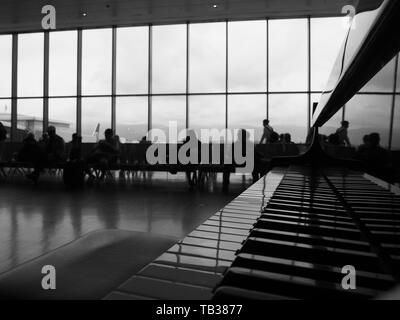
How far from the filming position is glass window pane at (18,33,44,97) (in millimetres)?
12859

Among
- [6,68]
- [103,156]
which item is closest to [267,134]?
[103,156]

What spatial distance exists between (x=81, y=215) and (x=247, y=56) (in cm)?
928

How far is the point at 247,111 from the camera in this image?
11.7 m

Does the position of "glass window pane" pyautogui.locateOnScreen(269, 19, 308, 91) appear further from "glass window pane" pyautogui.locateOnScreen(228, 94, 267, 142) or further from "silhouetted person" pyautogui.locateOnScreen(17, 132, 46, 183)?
"silhouetted person" pyautogui.locateOnScreen(17, 132, 46, 183)

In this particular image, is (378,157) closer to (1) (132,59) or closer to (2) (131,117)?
(2) (131,117)

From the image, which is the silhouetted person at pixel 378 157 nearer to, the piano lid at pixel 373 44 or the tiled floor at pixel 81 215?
the piano lid at pixel 373 44

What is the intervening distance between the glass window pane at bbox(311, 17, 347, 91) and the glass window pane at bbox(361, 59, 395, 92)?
1065 cm

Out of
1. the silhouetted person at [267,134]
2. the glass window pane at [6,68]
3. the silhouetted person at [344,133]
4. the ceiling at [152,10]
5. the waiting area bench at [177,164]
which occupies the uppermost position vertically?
the ceiling at [152,10]

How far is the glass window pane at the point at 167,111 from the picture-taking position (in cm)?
1206

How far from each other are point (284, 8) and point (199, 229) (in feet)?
36.8

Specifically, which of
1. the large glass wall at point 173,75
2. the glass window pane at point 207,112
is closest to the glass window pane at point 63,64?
the large glass wall at point 173,75

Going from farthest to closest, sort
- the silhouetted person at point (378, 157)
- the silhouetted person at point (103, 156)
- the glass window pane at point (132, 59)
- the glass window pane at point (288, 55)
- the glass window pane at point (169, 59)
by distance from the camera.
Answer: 1. the glass window pane at point (132, 59)
2. the glass window pane at point (169, 59)
3. the glass window pane at point (288, 55)
4. the silhouetted person at point (103, 156)
5. the silhouetted person at point (378, 157)

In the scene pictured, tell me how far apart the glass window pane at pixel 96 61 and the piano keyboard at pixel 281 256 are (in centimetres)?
1242
